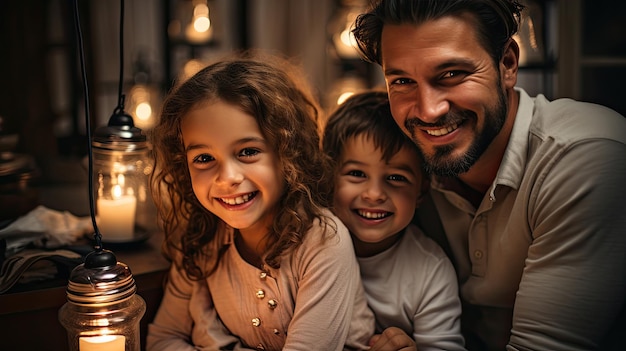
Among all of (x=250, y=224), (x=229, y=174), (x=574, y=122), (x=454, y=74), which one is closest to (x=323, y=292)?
(x=250, y=224)

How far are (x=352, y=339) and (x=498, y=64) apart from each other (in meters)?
0.70

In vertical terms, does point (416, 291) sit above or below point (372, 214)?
below

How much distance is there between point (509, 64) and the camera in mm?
1465

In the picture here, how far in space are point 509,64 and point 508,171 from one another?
262 mm

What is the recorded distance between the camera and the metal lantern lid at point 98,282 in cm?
114

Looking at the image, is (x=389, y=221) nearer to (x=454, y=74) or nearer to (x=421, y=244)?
(x=421, y=244)

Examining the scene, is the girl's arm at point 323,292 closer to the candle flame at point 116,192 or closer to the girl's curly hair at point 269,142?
the girl's curly hair at point 269,142

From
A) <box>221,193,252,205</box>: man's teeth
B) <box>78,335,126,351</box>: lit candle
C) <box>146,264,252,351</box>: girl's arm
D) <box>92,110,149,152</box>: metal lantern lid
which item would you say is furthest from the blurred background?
<box>78,335,126,351</box>: lit candle

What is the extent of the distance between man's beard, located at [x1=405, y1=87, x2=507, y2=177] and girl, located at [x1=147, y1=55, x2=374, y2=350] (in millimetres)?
233

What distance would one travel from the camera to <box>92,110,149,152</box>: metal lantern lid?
4.85ft

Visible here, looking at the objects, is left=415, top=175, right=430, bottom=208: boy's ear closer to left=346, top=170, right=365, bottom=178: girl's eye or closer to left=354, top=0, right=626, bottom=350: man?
left=354, top=0, right=626, bottom=350: man

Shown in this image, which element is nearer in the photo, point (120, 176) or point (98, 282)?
point (98, 282)

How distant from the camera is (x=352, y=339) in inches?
55.7

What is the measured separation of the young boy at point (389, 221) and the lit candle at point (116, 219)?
561 mm
